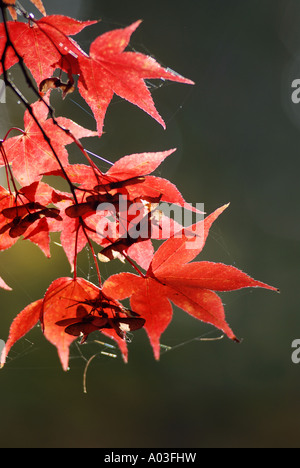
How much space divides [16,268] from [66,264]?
28 centimetres

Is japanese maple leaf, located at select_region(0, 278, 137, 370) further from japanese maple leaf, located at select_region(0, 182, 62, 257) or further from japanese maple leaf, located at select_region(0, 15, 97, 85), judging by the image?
japanese maple leaf, located at select_region(0, 15, 97, 85)

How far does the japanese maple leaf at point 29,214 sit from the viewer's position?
1.54ft

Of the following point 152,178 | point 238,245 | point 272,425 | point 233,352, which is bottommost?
point 272,425

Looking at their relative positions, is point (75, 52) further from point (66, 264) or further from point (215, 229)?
point (215, 229)

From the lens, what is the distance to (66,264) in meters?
2.11

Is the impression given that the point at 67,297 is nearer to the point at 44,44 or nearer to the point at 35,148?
the point at 35,148

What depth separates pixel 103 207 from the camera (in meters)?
0.45

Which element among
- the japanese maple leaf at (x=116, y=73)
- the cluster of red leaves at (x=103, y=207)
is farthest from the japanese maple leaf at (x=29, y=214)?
the japanese maple leaf at (x=116, y=73)

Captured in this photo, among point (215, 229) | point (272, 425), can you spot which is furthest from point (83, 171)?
point (272, 425)

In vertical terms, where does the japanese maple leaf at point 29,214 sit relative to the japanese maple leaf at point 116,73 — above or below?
below

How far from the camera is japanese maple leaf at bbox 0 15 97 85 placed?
48 cm

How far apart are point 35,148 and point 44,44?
0.15 m

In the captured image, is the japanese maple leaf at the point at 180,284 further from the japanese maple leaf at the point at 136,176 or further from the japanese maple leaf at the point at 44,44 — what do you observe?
the japanese maple leaf at the point at 44,44

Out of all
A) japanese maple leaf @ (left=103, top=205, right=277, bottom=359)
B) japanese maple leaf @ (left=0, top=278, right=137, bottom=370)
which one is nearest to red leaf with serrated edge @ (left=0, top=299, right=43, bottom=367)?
japanese maple leaf @ (left=0, top=278, right=137, bottom=370)
